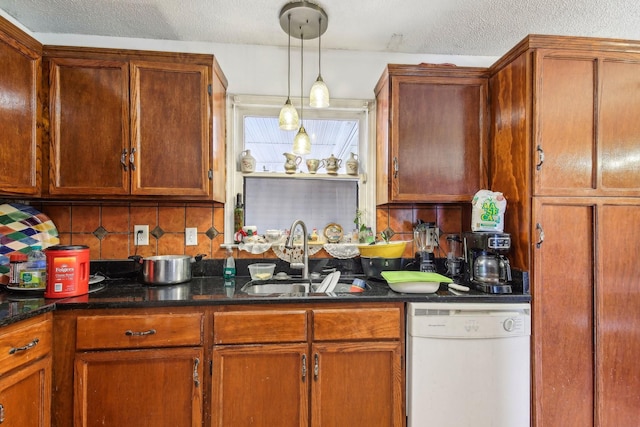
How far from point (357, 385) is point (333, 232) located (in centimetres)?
98

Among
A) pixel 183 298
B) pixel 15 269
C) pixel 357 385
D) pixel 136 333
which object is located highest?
pixel 15 269

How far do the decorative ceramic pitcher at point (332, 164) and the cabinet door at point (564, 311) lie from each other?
1162mm

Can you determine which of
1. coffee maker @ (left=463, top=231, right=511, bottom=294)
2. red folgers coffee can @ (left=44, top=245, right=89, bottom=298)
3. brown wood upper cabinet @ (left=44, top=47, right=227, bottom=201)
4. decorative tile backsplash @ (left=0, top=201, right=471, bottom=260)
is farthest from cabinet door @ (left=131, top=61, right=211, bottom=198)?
coffee maker @ (left=463, top=231, right=511, bottom=294)

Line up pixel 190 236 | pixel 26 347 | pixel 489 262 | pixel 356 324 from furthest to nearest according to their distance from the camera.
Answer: pixel 190 236 → pixel 489 262 → pixel 356 324 → pixel 26 347

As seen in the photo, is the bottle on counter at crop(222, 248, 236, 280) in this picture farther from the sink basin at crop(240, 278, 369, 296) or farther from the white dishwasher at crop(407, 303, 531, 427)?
the white dishwasher at crop(407, 303, 531, 427)

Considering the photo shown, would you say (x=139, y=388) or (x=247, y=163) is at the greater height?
(x=247, y=163)

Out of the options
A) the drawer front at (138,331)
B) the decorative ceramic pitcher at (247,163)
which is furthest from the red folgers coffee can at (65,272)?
the decorative ceramic pitcher at (247,163)

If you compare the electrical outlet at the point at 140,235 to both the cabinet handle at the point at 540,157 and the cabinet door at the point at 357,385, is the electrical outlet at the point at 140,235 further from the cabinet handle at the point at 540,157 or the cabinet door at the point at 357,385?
the cabinet handle at the point at 540,157

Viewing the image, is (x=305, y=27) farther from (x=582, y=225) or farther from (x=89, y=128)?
(x=582, y=225)

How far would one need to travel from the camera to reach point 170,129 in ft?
5.55

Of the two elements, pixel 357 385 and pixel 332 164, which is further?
pixel 332 164

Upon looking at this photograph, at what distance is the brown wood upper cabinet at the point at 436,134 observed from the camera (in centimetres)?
181

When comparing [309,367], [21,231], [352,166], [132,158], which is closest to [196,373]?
[309,367]

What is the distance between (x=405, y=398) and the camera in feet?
4.75
